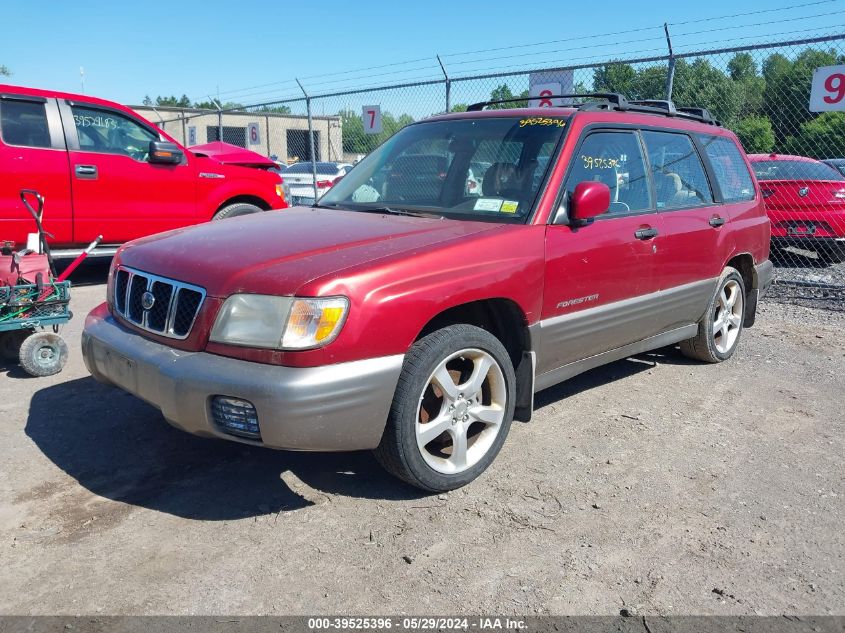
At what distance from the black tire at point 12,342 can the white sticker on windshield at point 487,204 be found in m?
3.38

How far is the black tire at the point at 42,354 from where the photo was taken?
4773 mm

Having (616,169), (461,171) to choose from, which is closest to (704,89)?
(616,169)

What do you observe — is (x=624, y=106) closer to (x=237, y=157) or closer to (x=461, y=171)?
(x=461, y=171)

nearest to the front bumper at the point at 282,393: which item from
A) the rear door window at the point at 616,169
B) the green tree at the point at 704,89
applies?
the rear door window at the point at 616,169

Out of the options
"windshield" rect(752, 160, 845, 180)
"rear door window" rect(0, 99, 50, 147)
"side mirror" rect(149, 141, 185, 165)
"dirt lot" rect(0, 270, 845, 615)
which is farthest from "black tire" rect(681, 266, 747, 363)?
"rear door window" rect(0, 99, 50, 147)

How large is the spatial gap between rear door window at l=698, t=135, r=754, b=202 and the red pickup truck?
17.0ft

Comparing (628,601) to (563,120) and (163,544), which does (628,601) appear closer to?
(163,544)

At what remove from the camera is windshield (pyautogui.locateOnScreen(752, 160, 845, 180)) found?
9070 millimetres

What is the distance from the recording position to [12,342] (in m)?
5.12

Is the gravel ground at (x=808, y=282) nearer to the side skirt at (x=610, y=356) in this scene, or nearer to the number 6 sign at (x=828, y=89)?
the number 6 sign at (x=828, y=89)

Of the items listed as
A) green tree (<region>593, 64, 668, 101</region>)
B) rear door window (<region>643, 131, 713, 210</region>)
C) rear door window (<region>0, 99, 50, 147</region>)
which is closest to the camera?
rear door window (<region>643, 131, 713, 210</region>)

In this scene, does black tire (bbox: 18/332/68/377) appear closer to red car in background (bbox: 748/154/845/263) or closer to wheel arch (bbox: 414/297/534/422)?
wheel arch (bbox: 414/297/534/422)

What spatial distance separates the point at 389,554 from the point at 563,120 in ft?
8.24

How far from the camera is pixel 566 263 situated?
3742mm
